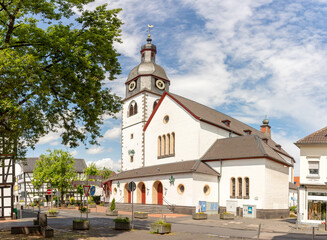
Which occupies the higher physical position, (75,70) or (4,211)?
(75,70)

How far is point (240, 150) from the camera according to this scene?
117 feet

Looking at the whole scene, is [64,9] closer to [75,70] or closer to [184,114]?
[75,70]

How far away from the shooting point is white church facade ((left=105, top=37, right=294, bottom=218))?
33781 mm

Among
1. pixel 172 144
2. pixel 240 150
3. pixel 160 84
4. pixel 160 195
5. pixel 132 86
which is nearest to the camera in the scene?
pixel 240 150

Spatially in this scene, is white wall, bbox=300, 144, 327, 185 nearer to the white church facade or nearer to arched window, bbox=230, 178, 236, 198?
the white church facade

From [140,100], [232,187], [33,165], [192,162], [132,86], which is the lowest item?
[232,187]

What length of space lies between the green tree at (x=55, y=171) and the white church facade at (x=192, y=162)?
8.35 meters

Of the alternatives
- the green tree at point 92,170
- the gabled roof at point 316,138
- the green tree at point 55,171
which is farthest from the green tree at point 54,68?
the green tree at point 92,170

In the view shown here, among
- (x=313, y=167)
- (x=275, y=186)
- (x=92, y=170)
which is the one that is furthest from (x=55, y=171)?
(x=313, y=167)

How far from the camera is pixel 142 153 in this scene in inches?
1822

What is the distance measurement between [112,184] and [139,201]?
24.3 ft

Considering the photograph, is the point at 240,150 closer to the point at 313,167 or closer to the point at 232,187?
the point at 232,187

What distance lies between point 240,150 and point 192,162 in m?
5.43

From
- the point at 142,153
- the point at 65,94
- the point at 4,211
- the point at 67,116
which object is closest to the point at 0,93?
the point at 65,94
